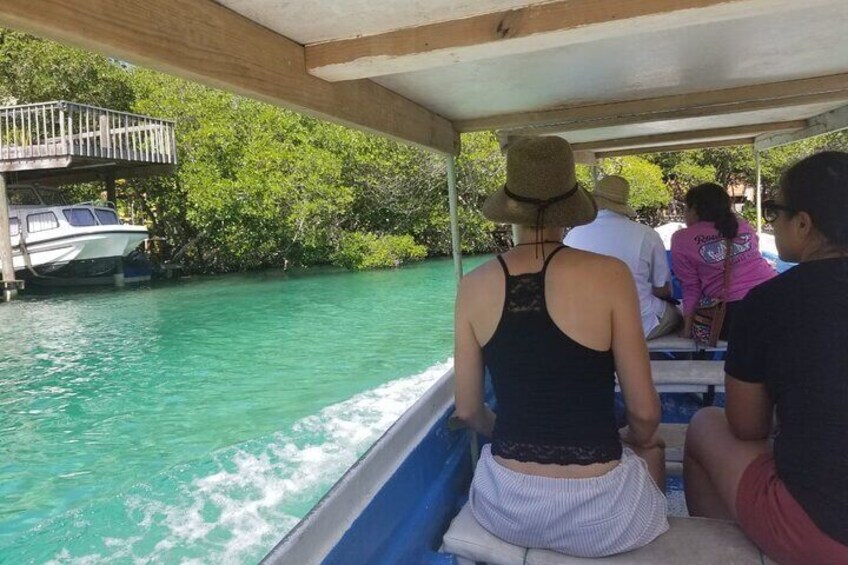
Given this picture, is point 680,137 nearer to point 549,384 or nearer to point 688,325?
point 688,325

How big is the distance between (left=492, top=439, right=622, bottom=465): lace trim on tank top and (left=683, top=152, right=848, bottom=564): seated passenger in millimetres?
341

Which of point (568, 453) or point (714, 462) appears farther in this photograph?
point (714, 462)

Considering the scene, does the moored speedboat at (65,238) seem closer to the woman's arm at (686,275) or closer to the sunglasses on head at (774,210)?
the woman's arm at (686,275)

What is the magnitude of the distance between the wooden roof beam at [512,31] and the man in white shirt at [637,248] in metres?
1.64

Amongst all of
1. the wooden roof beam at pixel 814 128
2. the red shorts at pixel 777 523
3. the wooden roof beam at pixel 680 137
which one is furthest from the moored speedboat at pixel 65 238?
the red shorts at pixel 777 523

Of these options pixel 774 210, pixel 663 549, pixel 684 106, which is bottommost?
pixel 663 549

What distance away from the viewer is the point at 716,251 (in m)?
3.33

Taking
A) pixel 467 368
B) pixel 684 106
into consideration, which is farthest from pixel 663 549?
pixel 684 106

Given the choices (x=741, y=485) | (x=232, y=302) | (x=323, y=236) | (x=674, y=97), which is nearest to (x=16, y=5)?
(x=741, y=485)

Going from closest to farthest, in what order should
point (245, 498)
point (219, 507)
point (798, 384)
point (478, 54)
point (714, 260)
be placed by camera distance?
point (798, 384) < point (478, 54) < point (714, 260) < point (219, 507) < point (245, 498)

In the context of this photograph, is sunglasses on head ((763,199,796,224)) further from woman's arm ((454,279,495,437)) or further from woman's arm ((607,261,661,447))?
woman's arm ((454,279,495,437))

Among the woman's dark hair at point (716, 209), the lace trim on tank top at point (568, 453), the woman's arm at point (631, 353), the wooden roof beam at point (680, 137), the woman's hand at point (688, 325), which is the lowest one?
the lace trim on tank top at point (568, 453)

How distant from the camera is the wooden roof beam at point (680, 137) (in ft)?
18.1

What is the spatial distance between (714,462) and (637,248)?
195cm
